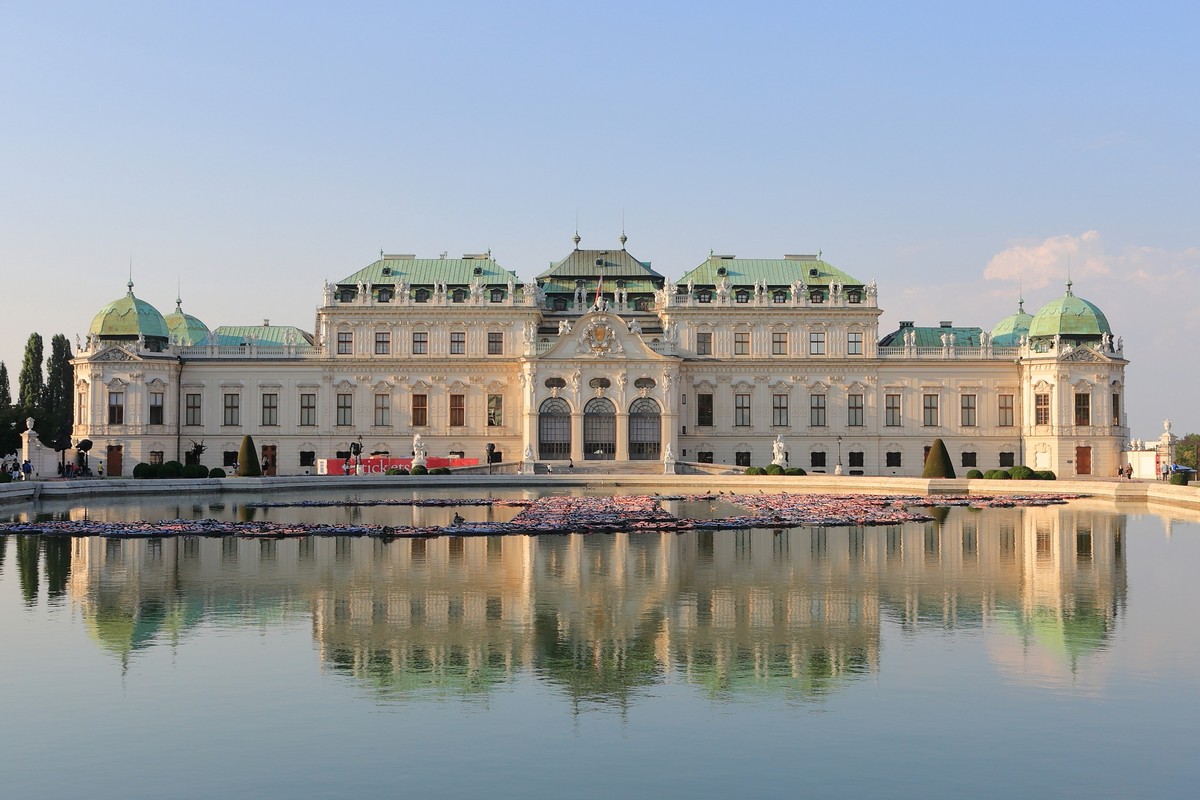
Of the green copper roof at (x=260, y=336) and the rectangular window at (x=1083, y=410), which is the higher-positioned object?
the green copper roof at (x=260, y=336)

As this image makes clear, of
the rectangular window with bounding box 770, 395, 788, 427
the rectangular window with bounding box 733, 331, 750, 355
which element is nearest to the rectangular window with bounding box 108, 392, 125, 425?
the rectangular window with bounding box 733, 331, 750, 355

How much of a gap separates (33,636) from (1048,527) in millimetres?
34349

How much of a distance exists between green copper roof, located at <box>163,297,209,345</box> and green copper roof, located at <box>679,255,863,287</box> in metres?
36.4

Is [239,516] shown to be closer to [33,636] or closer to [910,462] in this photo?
[33,636]

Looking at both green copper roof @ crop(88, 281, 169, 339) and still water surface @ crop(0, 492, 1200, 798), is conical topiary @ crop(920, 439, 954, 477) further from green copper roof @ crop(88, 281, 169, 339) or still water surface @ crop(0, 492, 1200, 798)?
green copper roof @ crop(88, 281, 169, 339)

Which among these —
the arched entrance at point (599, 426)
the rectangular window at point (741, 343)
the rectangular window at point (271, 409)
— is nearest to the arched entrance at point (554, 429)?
the arched entrance at point (599, 426)

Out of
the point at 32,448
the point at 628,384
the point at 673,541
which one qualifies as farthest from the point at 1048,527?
the point at 32,448

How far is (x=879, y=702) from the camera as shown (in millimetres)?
18719

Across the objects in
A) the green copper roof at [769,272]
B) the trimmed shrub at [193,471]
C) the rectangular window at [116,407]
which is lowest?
the trimmed shrub at [193,471]

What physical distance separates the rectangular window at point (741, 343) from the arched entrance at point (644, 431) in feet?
25.9

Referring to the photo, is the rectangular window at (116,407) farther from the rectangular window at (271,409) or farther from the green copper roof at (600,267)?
the green copper roof at (600,267)

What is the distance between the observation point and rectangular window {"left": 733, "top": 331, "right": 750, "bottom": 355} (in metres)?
94.5

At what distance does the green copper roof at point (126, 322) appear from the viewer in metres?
92.9

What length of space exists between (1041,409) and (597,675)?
257 ft
